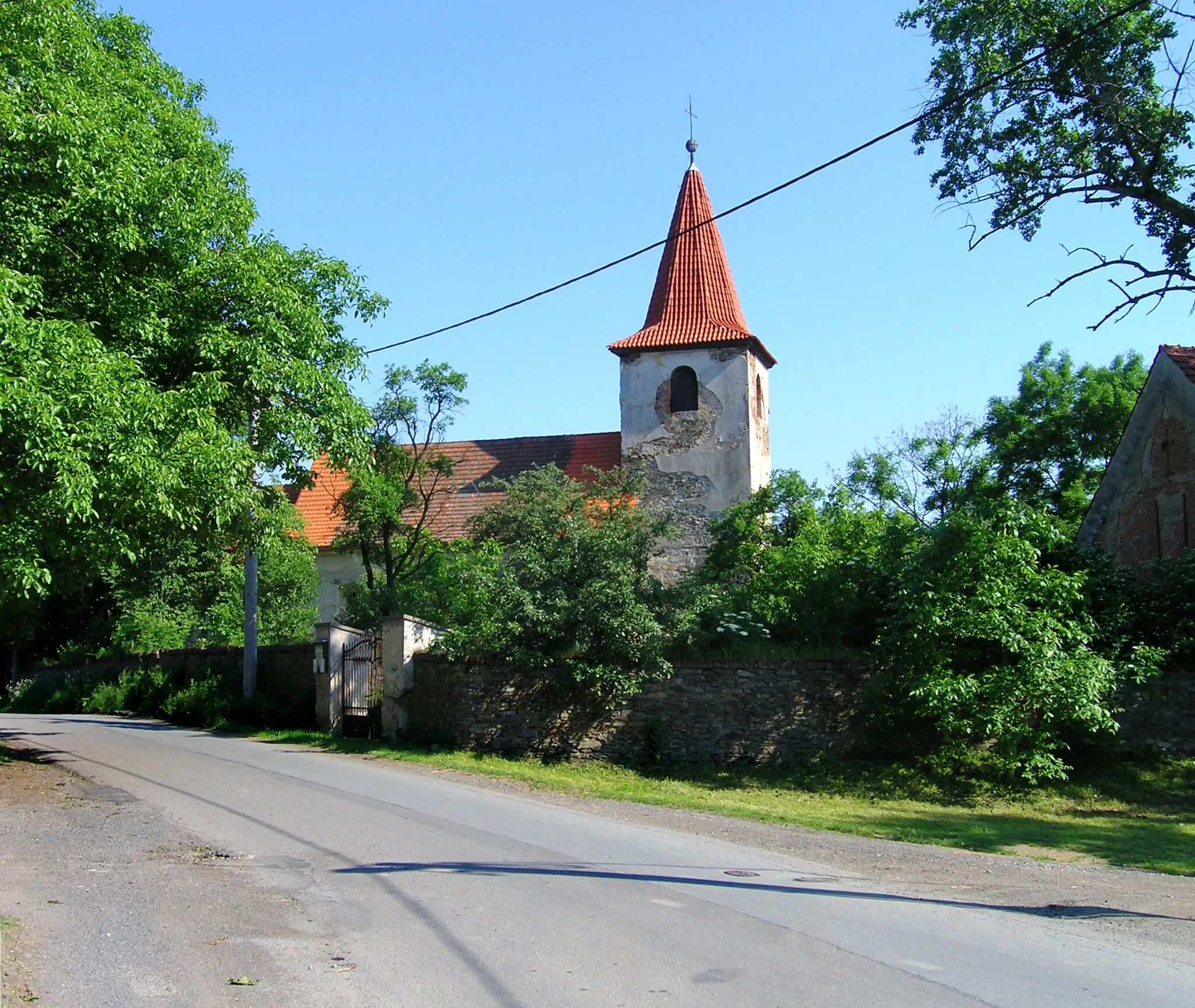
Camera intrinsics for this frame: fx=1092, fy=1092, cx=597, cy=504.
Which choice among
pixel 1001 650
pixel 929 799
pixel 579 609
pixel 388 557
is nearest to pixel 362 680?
pixel 579 609

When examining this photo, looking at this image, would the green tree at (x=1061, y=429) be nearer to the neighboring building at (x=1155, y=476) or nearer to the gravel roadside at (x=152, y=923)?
the neighboring building at (x=1155, y=476)

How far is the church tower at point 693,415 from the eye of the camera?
33031 mm

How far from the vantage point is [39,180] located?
12.4 meters

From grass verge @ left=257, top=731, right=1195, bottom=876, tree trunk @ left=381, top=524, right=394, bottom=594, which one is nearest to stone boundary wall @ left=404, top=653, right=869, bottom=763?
grass verge @ left=257, top=731, right=1195, bottom=876

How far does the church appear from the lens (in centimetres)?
3312

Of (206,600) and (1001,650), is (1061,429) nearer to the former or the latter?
(1001,650)

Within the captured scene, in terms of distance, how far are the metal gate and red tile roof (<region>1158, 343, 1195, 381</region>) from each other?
51.5ft

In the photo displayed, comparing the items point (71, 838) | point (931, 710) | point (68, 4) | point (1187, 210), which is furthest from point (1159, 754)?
point (68, 4)

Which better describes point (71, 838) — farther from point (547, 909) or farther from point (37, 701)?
point (37, 701)

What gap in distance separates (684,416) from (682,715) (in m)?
17.4

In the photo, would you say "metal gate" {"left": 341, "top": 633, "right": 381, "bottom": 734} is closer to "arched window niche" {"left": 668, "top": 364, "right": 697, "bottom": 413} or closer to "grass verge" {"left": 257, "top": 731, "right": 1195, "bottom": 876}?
"grass verge" {"left": 257, "top": 731, "right": 1195, "bottom": 876}

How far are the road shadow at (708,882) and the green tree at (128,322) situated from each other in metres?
4.92

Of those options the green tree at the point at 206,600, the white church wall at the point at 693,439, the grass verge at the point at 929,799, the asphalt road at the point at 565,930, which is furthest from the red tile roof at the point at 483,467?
the asphalt road at the point at 565,930

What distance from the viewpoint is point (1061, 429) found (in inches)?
1284
